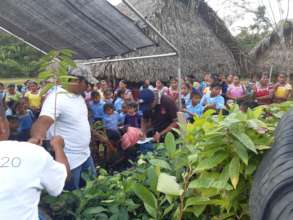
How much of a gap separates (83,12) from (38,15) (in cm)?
63

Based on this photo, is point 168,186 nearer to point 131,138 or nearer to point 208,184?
point 208,184

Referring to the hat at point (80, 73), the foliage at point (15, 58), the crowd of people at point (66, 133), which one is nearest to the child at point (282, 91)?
the crowd of people at point (66, 133)

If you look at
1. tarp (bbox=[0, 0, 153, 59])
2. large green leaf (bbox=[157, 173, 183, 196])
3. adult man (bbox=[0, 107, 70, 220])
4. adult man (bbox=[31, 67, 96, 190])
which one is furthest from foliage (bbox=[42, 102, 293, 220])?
tarp (bbox=[0, 0, 153, 59])

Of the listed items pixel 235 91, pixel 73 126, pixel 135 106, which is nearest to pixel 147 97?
pixel 73 126

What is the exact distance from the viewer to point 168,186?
2.05m

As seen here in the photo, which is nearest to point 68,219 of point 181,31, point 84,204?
point 84,204

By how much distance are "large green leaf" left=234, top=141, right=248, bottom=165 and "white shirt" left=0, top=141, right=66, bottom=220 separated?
0.79 m

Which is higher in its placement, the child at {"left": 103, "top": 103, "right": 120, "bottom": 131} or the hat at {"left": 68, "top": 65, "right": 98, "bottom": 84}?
the hat at {"left": 68, "top": 65, "right": 98, "bottom": 84}

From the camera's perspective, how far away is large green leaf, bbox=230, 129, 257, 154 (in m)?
1.90

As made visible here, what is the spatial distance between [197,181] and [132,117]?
19.4 feet

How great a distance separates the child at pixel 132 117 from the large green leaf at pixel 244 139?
5.86 metres

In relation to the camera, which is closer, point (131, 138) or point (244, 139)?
point (244, 139)

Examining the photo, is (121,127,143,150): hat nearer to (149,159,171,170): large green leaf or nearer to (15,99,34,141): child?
(15,99,34,141): child

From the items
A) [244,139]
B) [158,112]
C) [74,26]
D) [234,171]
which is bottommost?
[158,112]
